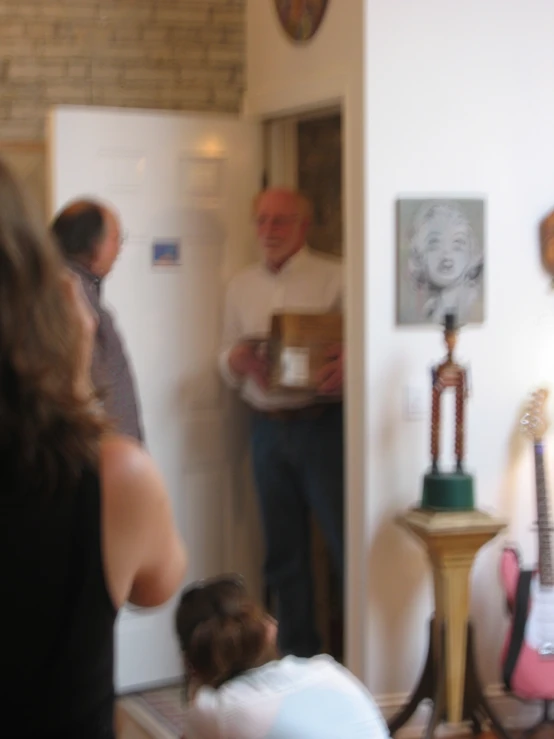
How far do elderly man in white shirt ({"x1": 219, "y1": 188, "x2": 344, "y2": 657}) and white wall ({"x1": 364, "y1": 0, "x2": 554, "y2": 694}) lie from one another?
0.28 metres

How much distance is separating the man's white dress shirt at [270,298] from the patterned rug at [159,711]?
1.00m

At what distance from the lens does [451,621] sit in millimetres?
3131

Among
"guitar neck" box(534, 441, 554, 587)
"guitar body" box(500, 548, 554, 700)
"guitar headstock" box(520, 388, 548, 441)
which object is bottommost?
"guitar body" box(500, 548, 554, 700)

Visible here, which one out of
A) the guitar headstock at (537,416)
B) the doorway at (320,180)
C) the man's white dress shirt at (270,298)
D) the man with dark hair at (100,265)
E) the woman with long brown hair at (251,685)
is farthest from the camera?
the doorway at (320,180)

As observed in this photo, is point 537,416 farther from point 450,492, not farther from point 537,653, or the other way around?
point 537,653

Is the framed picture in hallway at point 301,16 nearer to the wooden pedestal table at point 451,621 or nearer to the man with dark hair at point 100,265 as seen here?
the man with dark hair at point 100,265

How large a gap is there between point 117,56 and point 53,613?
3.25 m

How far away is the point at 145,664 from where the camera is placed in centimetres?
377

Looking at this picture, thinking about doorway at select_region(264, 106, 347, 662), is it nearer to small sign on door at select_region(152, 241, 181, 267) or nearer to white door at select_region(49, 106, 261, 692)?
white door at select_region(49, 106, 261, 692)

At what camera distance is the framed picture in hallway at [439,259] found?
328cm

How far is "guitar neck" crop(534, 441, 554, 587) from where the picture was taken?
3.21 meters

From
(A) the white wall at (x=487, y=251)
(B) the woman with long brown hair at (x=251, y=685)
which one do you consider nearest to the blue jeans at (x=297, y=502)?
(A) the white wall at (x=487, y=251)

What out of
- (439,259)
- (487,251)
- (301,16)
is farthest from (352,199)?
(301,16)

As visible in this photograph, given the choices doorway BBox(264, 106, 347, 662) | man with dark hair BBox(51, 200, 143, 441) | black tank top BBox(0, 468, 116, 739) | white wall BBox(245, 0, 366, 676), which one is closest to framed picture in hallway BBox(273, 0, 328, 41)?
white wall BBox(245, 0, 366, 676)
